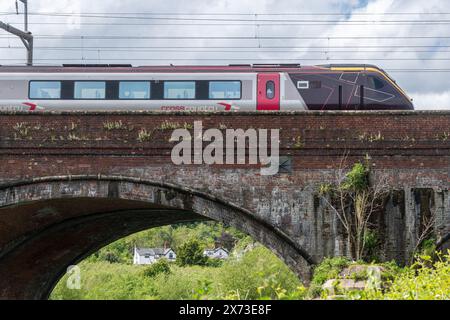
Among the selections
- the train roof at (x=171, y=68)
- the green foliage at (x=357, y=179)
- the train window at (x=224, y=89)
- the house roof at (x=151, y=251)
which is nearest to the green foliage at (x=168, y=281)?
the train window at (x=224, y=89)

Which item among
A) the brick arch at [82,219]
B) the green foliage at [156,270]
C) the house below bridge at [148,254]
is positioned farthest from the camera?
the house below bridge at [148,254]

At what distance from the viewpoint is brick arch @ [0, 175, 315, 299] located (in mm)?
14680

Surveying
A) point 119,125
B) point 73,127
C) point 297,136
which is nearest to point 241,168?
point 297,136

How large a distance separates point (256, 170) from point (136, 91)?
14.6ft

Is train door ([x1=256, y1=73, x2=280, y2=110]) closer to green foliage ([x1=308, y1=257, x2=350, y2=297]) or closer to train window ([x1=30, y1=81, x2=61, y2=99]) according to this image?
green foliage ([x1=308, y1=257, x2=350, y2=297])

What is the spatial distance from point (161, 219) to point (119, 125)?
620cm

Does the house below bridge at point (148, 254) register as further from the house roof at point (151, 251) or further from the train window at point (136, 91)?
the train window at point (136, 91)

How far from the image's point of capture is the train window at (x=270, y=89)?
17141 mm

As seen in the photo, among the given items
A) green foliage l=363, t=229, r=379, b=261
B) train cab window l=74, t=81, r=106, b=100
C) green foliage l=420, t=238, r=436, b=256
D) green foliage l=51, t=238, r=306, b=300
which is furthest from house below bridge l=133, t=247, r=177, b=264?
green foliage l=420, t=238, r=436, b=256

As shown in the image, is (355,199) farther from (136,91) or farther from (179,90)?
(136,91)

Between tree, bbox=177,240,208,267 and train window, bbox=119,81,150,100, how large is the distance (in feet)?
148

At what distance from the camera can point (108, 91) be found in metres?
17.5

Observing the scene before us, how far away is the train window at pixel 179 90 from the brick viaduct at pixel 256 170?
2191 millimetres

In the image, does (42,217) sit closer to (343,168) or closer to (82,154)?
(82,154)
